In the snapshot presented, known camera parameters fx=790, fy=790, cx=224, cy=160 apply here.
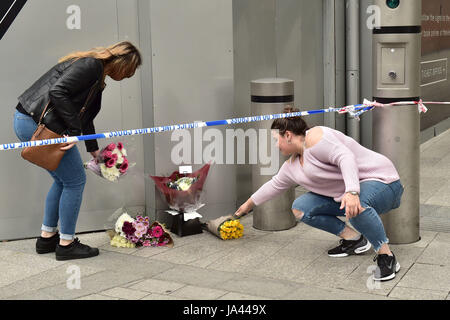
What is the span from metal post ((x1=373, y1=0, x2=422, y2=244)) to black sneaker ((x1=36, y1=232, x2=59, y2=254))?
8.12ft

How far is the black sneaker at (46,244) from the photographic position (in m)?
5.90

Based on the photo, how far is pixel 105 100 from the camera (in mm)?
6527

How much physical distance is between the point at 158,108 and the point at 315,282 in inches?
85.2

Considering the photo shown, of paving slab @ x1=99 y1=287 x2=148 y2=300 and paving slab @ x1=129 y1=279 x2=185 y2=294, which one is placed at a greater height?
paving slab @ x1=99 y1=287 x2=148 y2=300

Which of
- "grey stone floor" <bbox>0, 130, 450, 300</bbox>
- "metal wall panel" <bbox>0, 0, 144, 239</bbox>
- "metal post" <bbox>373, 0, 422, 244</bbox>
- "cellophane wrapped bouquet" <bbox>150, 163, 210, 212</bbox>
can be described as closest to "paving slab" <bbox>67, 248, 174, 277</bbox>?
"grey stone floor" <bbox>0, 130, 450, 300</bbox>

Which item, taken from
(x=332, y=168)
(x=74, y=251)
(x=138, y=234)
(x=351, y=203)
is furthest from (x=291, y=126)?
(x=74, y=251)

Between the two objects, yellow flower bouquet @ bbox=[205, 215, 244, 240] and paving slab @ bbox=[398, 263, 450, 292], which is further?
yellow flower bouquet @ bbox=[205, 215, 244, 240]

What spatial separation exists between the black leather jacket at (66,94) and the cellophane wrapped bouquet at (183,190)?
1086 mm

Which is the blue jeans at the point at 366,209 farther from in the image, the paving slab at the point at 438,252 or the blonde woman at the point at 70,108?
the blonde woman at the point at 70,108

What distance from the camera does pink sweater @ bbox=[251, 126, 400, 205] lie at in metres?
5.00

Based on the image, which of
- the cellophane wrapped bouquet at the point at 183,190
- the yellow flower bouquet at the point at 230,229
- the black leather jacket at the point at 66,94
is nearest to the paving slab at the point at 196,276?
the yellow flower bouquet at the point at 230,229

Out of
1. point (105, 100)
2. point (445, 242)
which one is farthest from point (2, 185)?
point (445, 242)

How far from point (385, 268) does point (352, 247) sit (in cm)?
58

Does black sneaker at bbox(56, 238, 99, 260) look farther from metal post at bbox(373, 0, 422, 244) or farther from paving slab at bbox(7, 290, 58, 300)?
metal post at bbox(373, 0, 422, 244)
